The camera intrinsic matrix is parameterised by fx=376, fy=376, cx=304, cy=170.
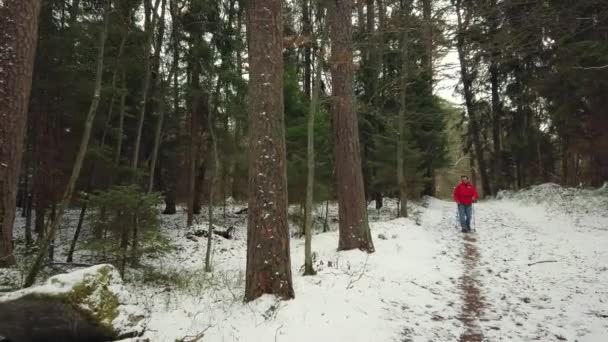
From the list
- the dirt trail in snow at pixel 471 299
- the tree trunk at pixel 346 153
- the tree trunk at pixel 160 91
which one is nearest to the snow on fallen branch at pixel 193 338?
the dirt trail in snow at pixel 471 299

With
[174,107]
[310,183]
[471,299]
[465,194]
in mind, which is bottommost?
[471,299]

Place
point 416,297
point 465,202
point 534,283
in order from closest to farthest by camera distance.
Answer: point 416,297
point 534,283
point 465,202

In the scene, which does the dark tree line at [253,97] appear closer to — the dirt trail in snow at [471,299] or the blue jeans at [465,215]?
the dirt trail in snow at [471,299]

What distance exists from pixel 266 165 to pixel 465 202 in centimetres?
952

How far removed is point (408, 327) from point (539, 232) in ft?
30.6

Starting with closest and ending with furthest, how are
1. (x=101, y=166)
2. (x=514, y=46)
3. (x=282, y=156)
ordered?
(x=282, y=156) < (x=514, y=46) < (x=101, y=166)

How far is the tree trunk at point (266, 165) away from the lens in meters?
5.31

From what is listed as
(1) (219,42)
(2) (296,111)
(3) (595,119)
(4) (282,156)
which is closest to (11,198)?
(4) (282,156)

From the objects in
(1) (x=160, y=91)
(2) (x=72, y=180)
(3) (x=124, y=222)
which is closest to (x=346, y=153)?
(3) (x=124, y=222)

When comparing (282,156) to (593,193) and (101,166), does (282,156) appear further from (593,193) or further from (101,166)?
(593,193)

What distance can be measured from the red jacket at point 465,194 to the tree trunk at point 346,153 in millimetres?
5602

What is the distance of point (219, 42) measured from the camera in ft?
49.9

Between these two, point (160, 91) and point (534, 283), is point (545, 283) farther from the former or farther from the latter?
point (160, 91)

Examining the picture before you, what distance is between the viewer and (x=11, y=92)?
4.81 meters
